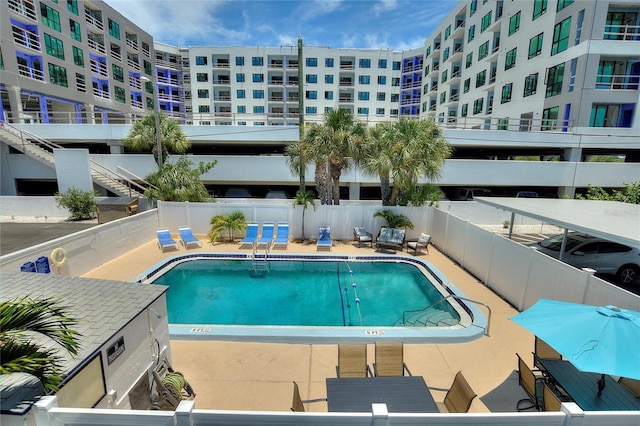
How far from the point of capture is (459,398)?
429 cm

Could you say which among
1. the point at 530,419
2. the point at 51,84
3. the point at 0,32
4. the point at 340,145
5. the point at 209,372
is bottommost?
the point at 209,372

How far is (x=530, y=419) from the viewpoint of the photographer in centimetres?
269

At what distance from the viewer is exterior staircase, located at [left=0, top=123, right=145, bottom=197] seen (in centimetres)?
1938

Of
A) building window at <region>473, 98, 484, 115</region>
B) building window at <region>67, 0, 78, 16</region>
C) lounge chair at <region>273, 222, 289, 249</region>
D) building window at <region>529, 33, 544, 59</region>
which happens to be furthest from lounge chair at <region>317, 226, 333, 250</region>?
building window at <region>67, 0, 78, 16</region>

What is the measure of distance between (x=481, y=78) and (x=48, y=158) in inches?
1548

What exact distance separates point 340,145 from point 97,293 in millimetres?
11325

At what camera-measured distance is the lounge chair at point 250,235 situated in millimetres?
14062

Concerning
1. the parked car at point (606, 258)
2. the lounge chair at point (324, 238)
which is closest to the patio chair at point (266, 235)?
the lounge chair at point (324, 238)

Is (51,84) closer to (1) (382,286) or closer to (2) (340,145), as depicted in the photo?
(2) (340,145)

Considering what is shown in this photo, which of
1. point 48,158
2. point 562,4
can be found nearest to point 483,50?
point 562,4

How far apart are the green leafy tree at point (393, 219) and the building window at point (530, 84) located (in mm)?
20431

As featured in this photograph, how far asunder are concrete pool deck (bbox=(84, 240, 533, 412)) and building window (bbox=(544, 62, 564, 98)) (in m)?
24.4

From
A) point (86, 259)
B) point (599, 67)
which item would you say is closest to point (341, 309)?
point (86, 259)

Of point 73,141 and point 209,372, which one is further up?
point 73,141
